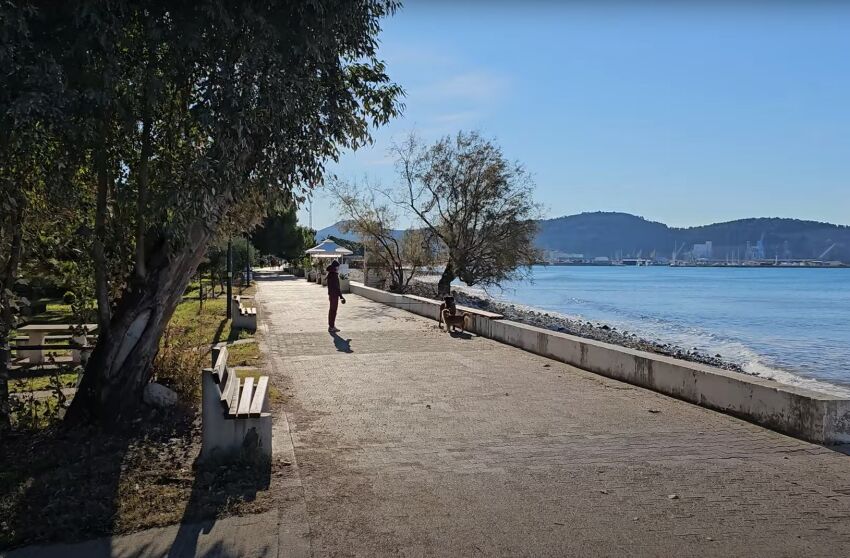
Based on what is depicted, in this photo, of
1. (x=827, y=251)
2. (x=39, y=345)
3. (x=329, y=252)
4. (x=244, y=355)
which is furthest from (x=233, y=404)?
(x=827, y=251)

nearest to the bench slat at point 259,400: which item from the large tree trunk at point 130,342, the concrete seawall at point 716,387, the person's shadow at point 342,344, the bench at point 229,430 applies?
the bench at point 229,430

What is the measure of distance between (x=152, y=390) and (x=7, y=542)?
2.89m

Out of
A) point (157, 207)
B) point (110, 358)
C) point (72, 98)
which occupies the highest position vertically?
point (72, 98)

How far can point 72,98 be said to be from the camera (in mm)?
4648

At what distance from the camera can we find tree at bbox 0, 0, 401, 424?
4.95 m

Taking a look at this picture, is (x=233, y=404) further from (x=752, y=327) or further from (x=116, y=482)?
(x=752, y=327)

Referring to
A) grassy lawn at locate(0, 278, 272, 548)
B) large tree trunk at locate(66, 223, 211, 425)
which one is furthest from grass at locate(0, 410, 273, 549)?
large tree trunk at locate(66, 223, 211, 425)

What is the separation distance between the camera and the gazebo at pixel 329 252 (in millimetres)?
40428

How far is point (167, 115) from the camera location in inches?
237

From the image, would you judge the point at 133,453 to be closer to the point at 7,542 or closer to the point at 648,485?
the point at 7,542

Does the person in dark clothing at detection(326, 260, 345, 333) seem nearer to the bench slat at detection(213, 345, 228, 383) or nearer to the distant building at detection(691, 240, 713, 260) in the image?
Result: the bench slat at detection(213, 345, 228, 383)

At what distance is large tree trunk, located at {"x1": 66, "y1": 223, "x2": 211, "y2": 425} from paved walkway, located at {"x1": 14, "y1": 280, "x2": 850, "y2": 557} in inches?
57.7

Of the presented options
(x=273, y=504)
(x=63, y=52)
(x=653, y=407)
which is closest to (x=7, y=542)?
(x=273, y=504)

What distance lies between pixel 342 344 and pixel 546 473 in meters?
7.95
